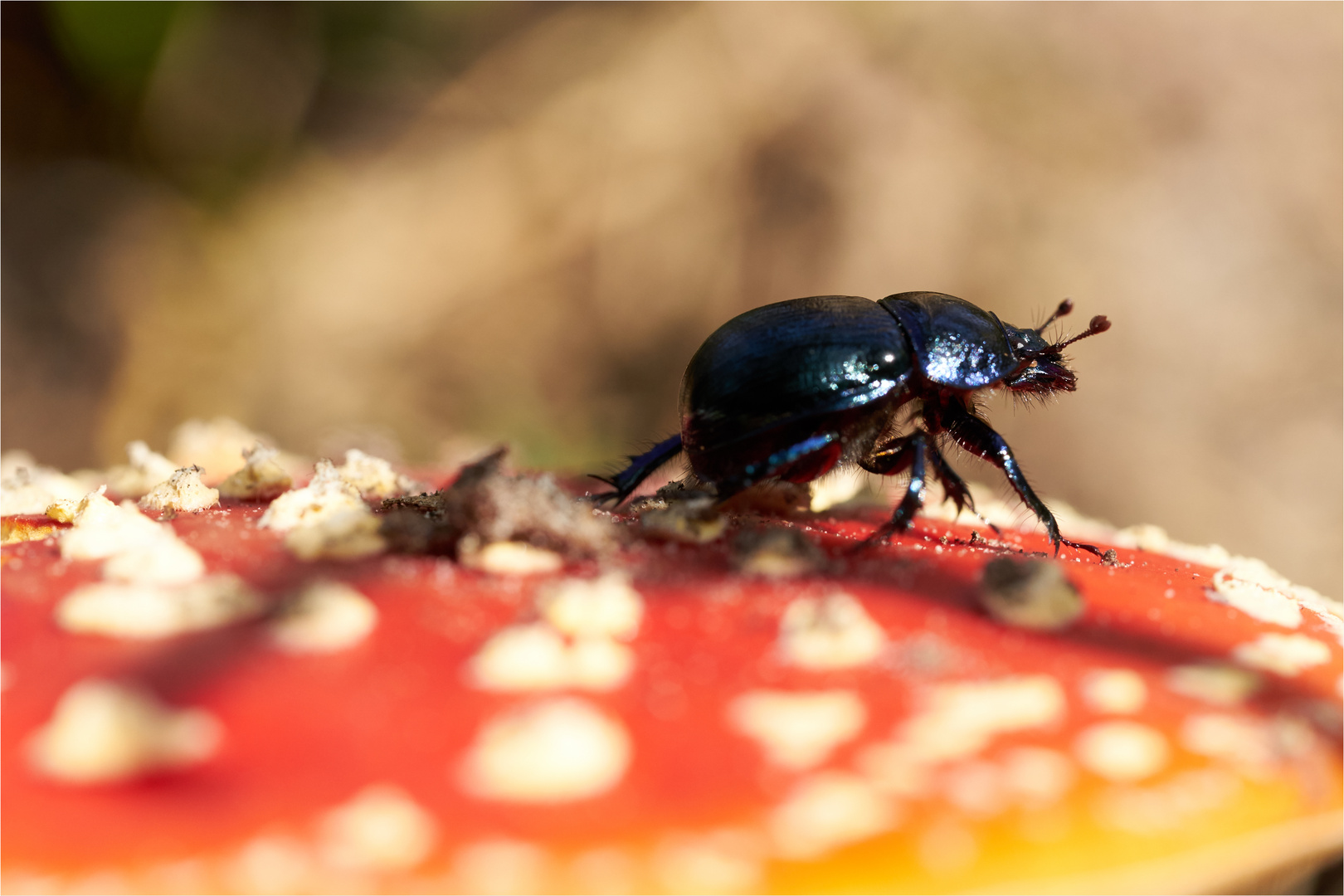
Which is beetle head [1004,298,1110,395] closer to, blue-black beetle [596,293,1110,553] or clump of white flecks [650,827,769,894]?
blue-black beetle [596,293,1110,553]

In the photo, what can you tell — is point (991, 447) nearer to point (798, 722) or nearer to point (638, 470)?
point (638, 470)

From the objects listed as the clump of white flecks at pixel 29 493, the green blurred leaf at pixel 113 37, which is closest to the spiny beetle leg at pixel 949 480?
the clump of white flecks at pixel 29 493

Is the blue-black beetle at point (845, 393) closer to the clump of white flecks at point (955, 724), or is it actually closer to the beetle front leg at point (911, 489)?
the beetle front leg at point (911, 489)

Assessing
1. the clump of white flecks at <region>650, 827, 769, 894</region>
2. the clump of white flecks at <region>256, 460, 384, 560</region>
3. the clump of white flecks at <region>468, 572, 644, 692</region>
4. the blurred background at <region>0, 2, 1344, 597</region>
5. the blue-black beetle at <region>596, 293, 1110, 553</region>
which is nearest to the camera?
the clump of white flecks at <region>650, 827, 769, 894</region>

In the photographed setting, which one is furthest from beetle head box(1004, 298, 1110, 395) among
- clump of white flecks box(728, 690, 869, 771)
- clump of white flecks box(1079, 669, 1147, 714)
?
clump of white flecks box(728, 690, 869, 771)

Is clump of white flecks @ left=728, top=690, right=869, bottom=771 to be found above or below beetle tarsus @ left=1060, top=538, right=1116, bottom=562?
below

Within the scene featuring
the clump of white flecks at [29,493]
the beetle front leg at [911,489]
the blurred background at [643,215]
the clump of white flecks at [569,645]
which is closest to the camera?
the clump of white flecks at [569,645]
